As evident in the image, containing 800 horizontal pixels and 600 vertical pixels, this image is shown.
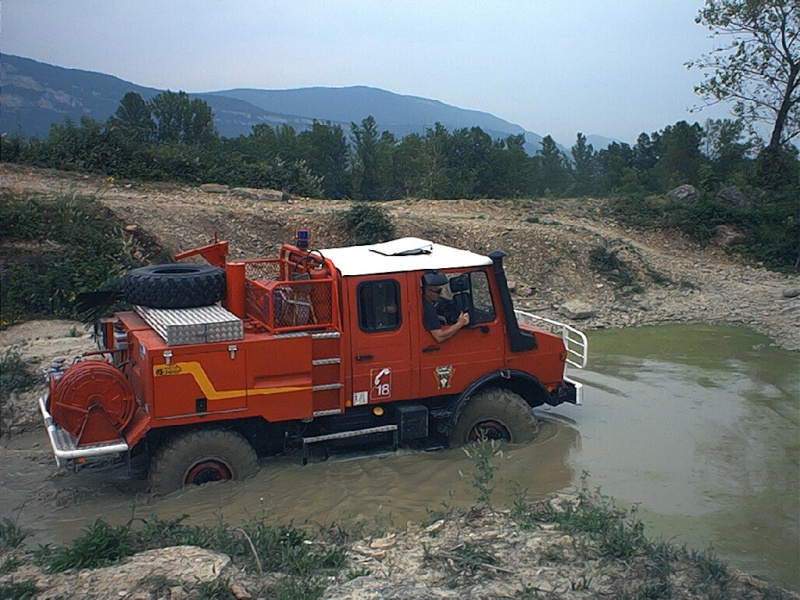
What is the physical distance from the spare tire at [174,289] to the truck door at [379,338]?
122cm

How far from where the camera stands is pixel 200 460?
674cm

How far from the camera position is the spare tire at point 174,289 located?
707 centimetres

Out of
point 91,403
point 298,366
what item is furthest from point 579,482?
point 91,403

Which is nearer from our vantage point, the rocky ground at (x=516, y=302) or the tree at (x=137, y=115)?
the rocky ground at (x=516, y=302)

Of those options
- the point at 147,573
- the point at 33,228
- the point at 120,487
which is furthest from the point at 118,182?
the point at 147,573

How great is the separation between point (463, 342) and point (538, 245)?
10.7 meters

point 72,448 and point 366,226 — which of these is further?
point 366,226

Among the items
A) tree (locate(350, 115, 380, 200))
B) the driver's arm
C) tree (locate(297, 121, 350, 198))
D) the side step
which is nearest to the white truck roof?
the driver's arm

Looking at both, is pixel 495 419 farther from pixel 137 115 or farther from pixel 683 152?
pixel 683 152

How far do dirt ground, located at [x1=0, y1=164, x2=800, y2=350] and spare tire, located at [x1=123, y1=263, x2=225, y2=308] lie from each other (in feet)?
26.2

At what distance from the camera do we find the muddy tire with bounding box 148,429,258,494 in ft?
21.9

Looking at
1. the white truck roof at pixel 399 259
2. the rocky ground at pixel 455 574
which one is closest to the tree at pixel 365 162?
the white truck roof at pixel 399 259

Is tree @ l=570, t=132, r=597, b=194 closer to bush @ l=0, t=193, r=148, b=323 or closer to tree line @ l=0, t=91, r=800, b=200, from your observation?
tree line @ l=0, t=91, r=800, b=200

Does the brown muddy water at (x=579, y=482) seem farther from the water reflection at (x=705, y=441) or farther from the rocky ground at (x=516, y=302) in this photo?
the rocky ground at (x=516, y=302)
